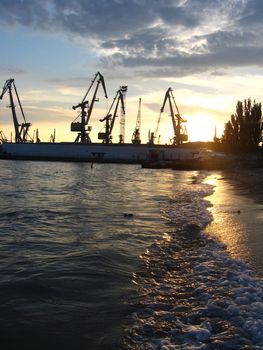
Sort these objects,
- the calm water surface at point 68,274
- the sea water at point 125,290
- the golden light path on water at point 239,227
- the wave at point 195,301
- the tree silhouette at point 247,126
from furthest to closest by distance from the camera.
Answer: the tree silhouette at point 247,126 → the golden light path on water at point 239,227 → the calm water surface at point 68,274 → the sea water at point 125,290 → the wave at point 195,301

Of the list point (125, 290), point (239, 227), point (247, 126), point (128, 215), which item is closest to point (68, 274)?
point (125, 290)

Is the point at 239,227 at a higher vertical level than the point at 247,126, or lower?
lower

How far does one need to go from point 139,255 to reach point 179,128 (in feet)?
394

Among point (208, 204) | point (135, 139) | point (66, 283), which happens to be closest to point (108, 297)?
point (66, 283)

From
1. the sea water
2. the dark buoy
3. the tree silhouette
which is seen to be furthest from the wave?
the tree silhouette

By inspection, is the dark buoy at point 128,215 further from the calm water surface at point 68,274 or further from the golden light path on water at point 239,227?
the golden light path on water at point 239,227

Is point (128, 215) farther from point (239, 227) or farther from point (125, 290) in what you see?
point (125, 290)

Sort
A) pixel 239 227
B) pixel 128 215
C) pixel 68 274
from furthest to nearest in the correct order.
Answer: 1. pixel 128 215
2. pixel 239 227
3. pixel 68 274

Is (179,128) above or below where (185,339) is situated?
above

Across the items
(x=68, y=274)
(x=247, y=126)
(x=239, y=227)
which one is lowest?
(x=68, y=274)

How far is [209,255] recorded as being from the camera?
9.38 metres

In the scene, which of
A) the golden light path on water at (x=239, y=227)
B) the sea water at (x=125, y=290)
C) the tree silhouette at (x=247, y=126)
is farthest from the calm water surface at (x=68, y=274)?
the tree silhouette at (x=247, y=126)

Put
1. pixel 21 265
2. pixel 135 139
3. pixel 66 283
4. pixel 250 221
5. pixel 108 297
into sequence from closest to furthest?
pixel 108 297
pixel 66 283
pixel 21 265
pixel 250 221
pixel 135 139

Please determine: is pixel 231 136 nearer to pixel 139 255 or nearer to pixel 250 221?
pixel 250 221
